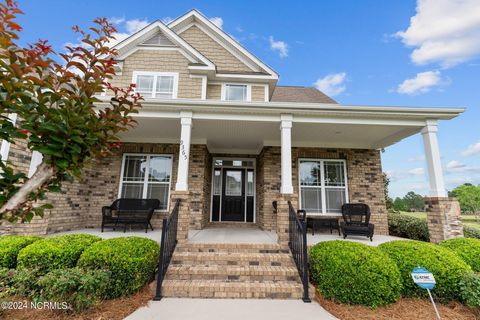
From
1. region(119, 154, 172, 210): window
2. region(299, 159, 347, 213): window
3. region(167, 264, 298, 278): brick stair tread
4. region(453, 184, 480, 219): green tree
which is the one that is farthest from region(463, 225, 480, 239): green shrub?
region(453, 184, 480, 219): green tree

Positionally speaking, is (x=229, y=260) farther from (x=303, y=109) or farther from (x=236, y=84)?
(x=236, y=84)

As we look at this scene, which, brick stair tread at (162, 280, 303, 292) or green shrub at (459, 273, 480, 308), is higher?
green shrub at (459, 273, 480, 308)

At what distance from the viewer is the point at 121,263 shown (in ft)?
10.8

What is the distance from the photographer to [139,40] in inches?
308

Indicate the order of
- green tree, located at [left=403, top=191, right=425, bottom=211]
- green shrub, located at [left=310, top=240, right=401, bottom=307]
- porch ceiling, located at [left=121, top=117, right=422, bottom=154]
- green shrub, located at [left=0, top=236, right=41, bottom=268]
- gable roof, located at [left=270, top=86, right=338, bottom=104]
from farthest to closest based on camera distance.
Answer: green tree, located at [left=403, top=191, right=425, bottom=211]
gable roof, located at [left=270, top=86, right=338, bottom=104]
porch ceiling, located at [left=121, top=117, right=422, bottom=154]
green shrub, located at [left=0, top=236, right=41, bottom=268]
green shrub, located at [left=310, top=240, right=401, bottom=307]

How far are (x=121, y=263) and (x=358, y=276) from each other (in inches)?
136

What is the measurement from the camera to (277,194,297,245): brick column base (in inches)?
180

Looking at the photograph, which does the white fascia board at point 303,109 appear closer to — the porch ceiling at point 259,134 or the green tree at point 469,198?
the porch ceiling at point 259,134

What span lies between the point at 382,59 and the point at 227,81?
983cm

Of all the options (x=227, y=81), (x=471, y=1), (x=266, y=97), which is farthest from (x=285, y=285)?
(x=471, y=1)

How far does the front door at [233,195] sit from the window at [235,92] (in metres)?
2.69

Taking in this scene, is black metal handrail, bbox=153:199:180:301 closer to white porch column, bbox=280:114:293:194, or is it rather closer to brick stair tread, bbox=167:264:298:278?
brick stair tread, bbox=167:264:298:278

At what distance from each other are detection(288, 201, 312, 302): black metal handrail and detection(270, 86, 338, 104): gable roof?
608 cm

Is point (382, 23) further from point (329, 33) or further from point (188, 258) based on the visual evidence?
point (188, 258)
